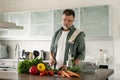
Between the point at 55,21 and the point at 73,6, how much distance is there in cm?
52

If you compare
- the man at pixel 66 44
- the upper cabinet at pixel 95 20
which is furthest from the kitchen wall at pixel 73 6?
the man at pixel 66 44

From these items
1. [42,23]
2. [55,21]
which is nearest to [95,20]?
[55,21]

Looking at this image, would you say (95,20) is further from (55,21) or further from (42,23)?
(42,23)

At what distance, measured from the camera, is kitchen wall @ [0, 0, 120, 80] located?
418 centimetres

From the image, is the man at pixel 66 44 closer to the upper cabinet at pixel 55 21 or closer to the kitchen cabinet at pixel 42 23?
the upper cabinet at pixel 55 21

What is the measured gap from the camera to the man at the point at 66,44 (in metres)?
2.54

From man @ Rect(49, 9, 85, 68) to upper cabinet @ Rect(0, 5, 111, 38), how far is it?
1569 mm

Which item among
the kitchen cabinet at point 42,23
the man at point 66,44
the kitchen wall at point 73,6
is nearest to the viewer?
the man at point 66,44

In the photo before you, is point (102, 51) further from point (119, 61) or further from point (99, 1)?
point (99, 1)

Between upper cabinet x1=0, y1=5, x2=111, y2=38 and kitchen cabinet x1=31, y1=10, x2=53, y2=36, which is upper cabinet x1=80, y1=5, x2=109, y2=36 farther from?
kitchen cabinet x1=31, y1=10, x2=53, y2=36

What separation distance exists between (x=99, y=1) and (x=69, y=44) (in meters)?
2.07

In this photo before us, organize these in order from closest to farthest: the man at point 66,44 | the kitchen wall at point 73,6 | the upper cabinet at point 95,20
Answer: the man at point 66,44 → the upper cabinet at point 95,20 → the kitchen wall at point 73,6

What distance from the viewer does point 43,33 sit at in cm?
466

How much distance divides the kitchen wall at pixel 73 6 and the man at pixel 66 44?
1.78m
